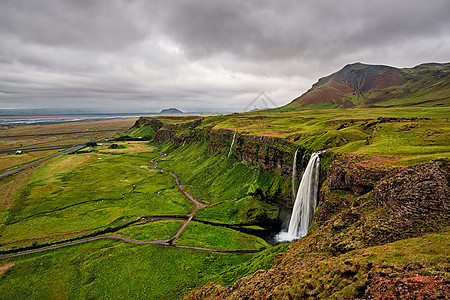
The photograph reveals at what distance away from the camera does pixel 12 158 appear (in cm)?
15300

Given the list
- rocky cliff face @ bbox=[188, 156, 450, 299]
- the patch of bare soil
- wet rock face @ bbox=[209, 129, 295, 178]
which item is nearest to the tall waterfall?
rocky cliff face @ bbox=[188, 156, 450, 299]

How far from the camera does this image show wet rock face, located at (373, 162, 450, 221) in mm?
22141

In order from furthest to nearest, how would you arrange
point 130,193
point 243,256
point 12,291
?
1. point 130,193
2. point 243,256
3. point 12,291

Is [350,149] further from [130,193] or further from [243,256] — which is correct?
[130,193]

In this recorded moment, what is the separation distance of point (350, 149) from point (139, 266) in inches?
2224

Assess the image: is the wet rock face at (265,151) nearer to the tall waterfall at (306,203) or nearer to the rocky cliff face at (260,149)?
the rocky cliff face at (260,149)

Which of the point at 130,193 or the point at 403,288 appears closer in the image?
the point at 403,288

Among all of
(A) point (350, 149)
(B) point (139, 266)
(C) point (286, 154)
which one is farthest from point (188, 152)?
(A) point (350, 149)

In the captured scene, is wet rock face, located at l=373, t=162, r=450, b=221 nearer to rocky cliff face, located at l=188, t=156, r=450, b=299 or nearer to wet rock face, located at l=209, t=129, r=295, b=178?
rocky cliff face, located at l=188, t=156, r=450, b=299

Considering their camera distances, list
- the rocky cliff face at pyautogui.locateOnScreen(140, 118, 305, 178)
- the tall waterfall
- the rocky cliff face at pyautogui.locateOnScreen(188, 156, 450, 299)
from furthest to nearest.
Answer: the rocky cliff face at pyautogui.locateOnScreen(140, 118, 305, 178) < the tall waterfall < the rocky cliff face at pyautogui.locateOnScreen(188, 156, 450, 299)

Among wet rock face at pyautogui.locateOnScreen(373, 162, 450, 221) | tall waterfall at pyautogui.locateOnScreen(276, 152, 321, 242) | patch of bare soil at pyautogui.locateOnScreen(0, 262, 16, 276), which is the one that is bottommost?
patch of bare soil at pyautogui.locateOnScreen(0, 262, 16, 276)

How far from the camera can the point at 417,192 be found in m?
23.9

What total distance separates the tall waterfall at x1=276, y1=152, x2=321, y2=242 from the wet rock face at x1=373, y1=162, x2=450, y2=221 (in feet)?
73.2

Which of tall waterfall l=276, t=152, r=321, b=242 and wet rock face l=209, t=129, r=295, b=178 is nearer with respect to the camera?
tall waterfall l=276, t=152, r=321, b=242
